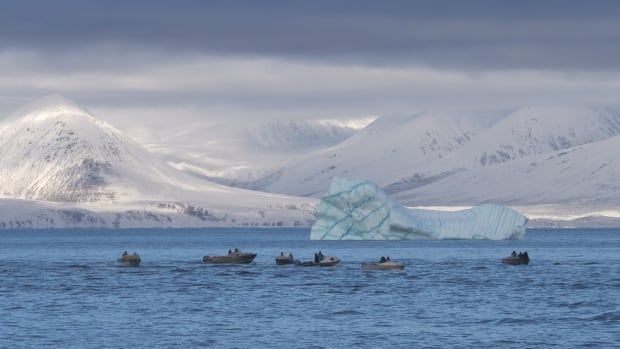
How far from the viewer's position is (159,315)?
105250 millimetres

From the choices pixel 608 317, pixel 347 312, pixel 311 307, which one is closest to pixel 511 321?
pixel 608 317

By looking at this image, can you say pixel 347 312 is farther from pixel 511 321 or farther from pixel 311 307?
pixel 511 321

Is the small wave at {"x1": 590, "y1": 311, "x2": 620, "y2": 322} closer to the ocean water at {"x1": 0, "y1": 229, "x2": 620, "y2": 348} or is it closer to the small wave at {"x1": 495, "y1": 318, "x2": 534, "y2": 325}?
the ocean water at {"x1": 0, "y1": 229, "x2": 620, "y2": 348}

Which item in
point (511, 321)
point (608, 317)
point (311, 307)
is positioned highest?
point (608, 317)

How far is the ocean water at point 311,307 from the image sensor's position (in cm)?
9162

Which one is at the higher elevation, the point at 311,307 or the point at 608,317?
the point at 608,317

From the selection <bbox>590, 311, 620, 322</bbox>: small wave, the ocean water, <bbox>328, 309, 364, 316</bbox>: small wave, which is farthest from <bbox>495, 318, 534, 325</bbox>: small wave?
<bbox>328, 309, 364, 316</bbox>: small wave

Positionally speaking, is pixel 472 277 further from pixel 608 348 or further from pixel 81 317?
pixel 608 348

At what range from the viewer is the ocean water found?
91.6 meters

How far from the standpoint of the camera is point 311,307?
110m

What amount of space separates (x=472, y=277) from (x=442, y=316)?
40.2 metres

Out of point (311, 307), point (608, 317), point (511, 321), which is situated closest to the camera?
point (511, 321)

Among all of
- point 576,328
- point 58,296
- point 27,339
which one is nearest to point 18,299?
point 58,296

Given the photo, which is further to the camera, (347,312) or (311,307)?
(311,307)
